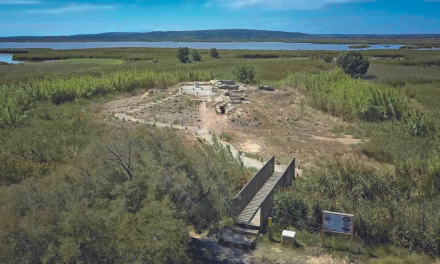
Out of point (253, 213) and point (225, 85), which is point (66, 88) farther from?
point (253, 213)

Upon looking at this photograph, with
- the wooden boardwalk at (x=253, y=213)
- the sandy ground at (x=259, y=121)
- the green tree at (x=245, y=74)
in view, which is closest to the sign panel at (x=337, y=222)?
the wooden boardwalk at (x=253, y=213)

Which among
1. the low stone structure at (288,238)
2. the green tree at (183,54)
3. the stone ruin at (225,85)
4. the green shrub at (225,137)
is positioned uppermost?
the green tree at (183,54)

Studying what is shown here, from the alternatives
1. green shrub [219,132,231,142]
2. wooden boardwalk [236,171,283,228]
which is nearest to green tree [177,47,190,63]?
green shrub [219,132,231,142]

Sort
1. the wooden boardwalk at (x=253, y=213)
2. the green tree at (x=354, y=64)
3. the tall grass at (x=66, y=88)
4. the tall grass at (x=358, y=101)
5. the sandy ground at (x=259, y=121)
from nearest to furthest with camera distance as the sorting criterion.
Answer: the wooden boardwalk at (x=253, y=213), the sandy ground at (x=259, y=121), the tall grass at (x=66, y=88), the tall grass at (x=358, y=101), the green tree at (x=354, y=64)

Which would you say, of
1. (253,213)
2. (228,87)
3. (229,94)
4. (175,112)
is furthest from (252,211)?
(228,87)

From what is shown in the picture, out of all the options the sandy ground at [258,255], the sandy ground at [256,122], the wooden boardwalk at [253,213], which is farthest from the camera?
the sandy ground at [256,122]

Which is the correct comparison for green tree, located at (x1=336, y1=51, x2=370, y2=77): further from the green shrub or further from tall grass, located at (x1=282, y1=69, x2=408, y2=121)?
the green shrub

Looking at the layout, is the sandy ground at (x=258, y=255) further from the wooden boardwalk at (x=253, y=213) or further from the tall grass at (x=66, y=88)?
the tall grass at (x=66, y=88)

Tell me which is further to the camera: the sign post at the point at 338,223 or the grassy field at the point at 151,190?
the sign post at the point at 338,223
